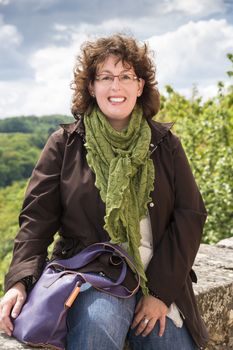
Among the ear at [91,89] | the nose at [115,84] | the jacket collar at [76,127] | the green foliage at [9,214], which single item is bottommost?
the green foliage at [9,214]

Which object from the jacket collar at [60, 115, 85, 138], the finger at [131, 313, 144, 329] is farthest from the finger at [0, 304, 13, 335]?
the jacket collar at [60, 115, 85, 138]

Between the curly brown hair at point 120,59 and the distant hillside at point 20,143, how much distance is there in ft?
182

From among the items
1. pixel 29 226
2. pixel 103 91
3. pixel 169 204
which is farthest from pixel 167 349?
pixel 103 91

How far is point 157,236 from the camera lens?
2.60 m

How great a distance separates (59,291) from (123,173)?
53 cm

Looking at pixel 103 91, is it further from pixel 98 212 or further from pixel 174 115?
pixel 174 115

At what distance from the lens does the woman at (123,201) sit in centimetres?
251

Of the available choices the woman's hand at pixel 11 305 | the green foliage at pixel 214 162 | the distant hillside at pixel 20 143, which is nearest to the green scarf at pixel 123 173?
the woman's hand at pixel 11 305

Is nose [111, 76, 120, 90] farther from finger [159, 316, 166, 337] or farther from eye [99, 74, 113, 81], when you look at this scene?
finger [159, 316, 166, 337]

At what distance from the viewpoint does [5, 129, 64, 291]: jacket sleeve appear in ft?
8.42

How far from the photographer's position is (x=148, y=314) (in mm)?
2512

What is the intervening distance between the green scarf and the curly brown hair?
0.35 feet

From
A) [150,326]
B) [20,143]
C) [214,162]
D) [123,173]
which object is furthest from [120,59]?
[20,143]

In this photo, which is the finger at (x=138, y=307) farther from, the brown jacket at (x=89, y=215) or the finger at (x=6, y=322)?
the finger at (x=6, y=322)
